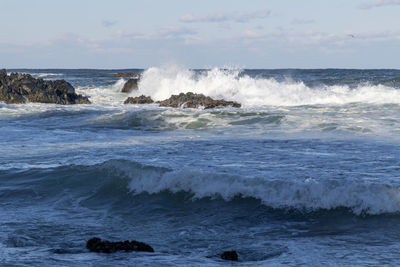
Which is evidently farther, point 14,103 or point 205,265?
point 14,103

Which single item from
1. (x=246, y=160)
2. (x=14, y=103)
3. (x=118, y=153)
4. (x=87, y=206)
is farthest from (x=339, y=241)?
(x=14, y=103)

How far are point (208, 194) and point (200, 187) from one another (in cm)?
25

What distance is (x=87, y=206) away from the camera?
27.9 ft

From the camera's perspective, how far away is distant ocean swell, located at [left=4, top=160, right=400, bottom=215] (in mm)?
7703

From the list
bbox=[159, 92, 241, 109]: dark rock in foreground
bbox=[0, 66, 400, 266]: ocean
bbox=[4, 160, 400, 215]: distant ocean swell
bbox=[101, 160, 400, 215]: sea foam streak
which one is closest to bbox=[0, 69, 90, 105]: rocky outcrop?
bbox=[159, 92, 241, 109]: dark rock in foreground

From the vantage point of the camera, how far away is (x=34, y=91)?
94.9 feet

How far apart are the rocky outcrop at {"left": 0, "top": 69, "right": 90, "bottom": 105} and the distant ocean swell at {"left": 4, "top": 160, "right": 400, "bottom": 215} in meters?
18.5

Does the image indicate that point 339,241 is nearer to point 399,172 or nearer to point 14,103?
point 399,172


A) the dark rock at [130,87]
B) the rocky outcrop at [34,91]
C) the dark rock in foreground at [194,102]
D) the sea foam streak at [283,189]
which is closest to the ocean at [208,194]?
the sea foam streak at [283,189]

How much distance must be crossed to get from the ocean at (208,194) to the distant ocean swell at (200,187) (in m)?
0.02

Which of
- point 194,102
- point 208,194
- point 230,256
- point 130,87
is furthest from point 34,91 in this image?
point 230,256

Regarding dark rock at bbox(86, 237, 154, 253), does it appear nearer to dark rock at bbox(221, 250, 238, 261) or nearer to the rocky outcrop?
dark rock at bbox(221, 250, 238, 261)

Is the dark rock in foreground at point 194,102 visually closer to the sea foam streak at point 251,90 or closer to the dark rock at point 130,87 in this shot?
the sea foam streak at point 251,90

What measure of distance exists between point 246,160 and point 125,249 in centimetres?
502
